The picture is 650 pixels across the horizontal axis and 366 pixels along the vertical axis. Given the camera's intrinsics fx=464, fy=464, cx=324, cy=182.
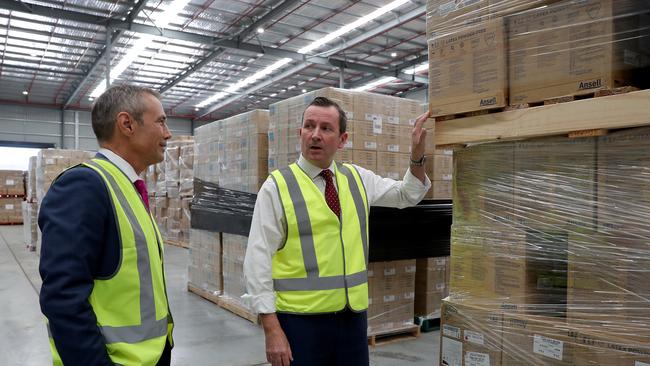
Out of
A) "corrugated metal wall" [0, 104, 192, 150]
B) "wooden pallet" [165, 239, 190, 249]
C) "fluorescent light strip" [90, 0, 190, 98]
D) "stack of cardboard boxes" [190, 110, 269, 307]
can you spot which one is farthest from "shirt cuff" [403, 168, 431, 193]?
"corrugated metal wall" [0, 104, 192, 150]

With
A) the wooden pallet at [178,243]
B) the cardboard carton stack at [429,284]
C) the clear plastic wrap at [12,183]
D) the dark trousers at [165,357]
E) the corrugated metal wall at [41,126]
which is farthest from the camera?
the corrugated metal wall at [41,126]

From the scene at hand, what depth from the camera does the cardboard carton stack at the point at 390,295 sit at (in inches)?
178

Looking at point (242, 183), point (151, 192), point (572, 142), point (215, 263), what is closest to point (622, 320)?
point (572, 142)

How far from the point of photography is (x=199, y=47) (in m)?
12.0

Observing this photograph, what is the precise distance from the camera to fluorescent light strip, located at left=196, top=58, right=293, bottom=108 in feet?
44.4

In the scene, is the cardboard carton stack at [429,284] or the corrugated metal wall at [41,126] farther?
the corrugated metal wall at [41,126]

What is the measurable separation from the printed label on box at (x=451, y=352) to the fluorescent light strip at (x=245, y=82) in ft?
36.4

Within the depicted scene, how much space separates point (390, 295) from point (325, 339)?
103 inches

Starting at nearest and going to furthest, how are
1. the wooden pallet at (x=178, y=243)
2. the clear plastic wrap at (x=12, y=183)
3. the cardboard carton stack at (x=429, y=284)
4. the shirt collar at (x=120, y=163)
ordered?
the shirt collar at (x=120, y=163) → the cardboard carton stack at (x=429, y=284) → the wooden pallet at (x=178, y=243) → the clear plastic wrap at (x=12, y=183)


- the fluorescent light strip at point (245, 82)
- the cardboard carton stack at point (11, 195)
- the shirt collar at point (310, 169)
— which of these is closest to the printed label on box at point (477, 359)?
the shirt collar at point (310, 169)

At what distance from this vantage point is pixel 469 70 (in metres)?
2.30

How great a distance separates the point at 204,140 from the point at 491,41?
5.11 metres

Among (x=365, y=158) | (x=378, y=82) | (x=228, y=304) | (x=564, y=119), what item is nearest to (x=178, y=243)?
(x=228, y=304)

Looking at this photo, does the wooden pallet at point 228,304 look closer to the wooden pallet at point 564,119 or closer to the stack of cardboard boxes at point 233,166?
the stack of cardboard boxes at point 233,166
